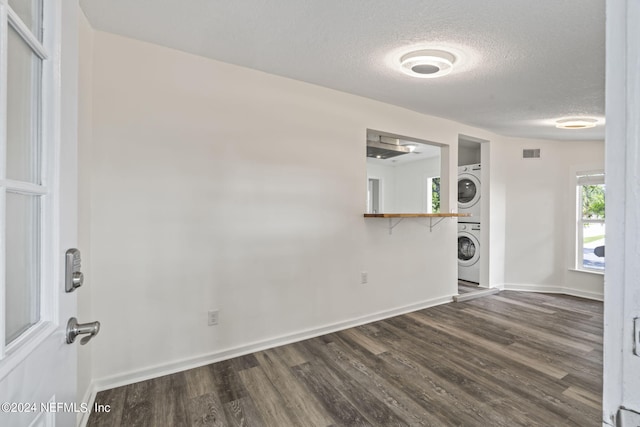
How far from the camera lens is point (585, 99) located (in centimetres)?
295

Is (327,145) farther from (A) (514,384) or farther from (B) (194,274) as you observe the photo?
(A) (514,384)

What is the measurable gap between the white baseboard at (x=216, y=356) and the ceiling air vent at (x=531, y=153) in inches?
130

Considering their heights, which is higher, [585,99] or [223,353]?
[585,99]

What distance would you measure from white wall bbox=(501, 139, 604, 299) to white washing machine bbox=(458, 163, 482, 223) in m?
0.44

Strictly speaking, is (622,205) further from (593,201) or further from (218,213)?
(593,201)

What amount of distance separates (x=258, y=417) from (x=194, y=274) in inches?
41.9

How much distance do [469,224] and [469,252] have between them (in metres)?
0.46

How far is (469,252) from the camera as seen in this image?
491 centimetres

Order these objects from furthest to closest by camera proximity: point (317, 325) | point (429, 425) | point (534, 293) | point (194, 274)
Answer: point (534, 293)
point (317, 325)
point (194, 274)
point (429, 425)

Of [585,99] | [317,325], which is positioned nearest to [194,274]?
[317,325]

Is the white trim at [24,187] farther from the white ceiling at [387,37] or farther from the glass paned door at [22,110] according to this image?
the white ceiling at [387,37]

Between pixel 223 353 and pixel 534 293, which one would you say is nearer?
pixel 223 353

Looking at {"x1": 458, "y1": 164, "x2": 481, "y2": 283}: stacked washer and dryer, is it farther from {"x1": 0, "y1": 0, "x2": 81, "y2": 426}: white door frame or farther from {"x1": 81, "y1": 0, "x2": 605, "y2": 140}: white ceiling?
{"x1": 0, "y1": 0, "x2": 81, "y2": 426}: white door frame

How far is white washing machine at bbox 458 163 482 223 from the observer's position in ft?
15.6
